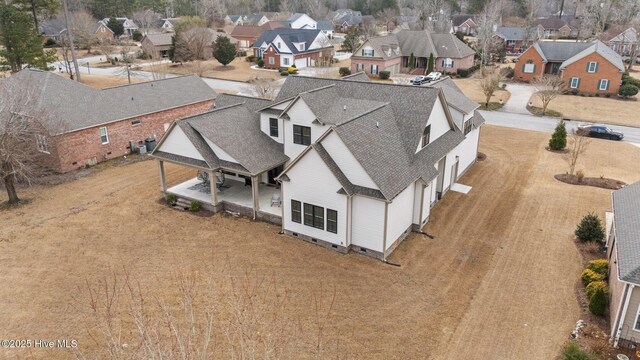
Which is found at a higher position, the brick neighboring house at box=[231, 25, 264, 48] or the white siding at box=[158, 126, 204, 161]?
the brick neighboring house at box=[231, 25, 264, 48]

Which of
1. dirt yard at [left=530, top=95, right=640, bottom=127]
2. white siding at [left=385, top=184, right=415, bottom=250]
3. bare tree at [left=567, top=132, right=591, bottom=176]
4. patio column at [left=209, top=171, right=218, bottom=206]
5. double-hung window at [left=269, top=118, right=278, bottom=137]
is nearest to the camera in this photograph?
white siding at [left=385, top=184, right=415, bottom=250]

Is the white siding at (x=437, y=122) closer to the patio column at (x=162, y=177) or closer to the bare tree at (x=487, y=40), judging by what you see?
the patio column at (x=162, y=177)

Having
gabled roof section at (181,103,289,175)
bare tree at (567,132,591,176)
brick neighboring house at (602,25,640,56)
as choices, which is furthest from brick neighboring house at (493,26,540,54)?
gabled roof section at (181,103,289,175)

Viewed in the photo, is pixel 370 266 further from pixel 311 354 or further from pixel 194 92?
pixel 194 92

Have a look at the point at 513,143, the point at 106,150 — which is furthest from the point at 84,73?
the point at 513,143

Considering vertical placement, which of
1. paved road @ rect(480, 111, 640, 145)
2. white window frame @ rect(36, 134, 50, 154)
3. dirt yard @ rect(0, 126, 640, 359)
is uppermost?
white window frame @ rect(36, 134, 50, 154)

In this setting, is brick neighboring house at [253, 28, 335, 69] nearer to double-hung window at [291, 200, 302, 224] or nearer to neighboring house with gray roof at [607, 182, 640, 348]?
double-hung window at [291, 200, 302, 224]

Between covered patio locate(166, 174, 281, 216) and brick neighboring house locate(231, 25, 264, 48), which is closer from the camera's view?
covered patio locate(166, 174, 281, 216)
